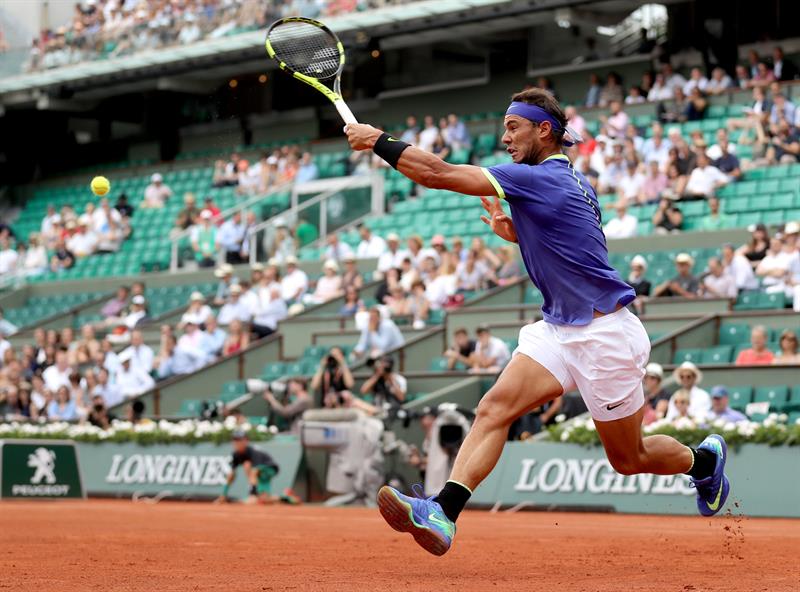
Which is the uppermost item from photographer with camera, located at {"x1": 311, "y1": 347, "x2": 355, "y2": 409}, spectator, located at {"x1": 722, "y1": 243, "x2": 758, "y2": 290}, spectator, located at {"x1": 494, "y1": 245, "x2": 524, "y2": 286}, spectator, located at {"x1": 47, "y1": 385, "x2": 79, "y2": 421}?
spectator, located at {"x1": 722, "y1": 243, "x2": 758, "y2": 290}

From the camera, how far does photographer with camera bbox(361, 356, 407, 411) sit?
18188 mm

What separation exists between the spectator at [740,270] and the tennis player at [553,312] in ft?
38.1

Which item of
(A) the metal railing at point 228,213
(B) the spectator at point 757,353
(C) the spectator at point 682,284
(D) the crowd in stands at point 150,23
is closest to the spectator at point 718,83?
(C) the spectator at point 682,284

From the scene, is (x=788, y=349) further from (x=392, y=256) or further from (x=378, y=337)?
(x=392, y=256)

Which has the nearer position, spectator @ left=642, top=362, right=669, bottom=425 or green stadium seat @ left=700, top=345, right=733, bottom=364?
spectator @ left=642, top=362, right=669, bottom=425

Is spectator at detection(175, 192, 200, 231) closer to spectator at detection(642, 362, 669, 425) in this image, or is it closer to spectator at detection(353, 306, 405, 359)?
spectator at detection(353, 306, 405, 359)

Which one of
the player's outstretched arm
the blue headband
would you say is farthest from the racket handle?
the blue headband

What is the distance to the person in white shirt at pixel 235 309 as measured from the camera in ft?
78.5

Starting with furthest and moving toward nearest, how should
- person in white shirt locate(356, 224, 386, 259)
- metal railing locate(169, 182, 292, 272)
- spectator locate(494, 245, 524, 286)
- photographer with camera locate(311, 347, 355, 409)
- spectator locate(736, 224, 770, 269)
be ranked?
1. metal railing locate(169, 182, 292, 272)
2. person in white shirt locate(356, 224, 386, 259)
3. spectator locate(494, 245, 524, 286)
4. spectator locate(736, 224, 770, 269)
5. photographer with camera locate(311, 347, 355, 409)

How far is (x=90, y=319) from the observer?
1125 inches

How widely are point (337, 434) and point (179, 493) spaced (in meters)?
2.94

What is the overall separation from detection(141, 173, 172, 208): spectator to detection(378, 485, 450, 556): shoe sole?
1020 inches

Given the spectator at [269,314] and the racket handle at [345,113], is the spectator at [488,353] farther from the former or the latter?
the racket handle at [345,113]

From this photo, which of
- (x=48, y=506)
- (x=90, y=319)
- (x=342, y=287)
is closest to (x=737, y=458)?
(x=48, y=506)
